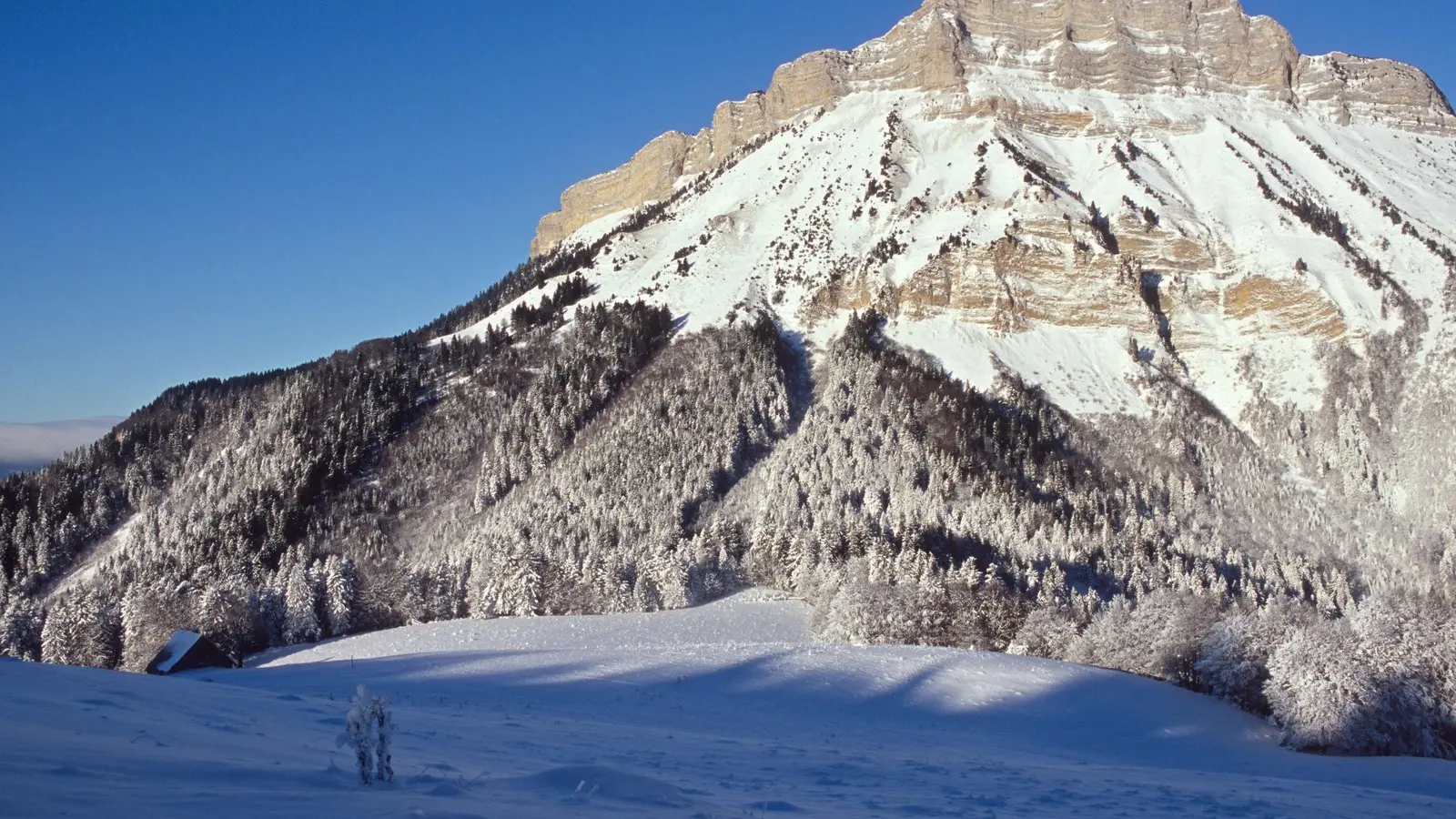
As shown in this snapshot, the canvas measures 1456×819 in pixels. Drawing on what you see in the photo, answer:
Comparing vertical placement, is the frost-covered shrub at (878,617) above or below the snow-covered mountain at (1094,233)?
below

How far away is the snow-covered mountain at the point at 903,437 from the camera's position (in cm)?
8431

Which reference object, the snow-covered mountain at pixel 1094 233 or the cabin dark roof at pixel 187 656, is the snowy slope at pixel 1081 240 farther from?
the cabin dark roof at pixel 187 656

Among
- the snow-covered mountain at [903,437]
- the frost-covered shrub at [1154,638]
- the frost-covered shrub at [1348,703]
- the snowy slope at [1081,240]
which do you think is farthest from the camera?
the snowy slope at [1081,240]

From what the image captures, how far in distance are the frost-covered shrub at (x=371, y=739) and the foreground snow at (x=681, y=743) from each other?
30 cm

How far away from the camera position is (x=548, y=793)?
514 inches

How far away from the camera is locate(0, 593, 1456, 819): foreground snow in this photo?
1155 centimetres

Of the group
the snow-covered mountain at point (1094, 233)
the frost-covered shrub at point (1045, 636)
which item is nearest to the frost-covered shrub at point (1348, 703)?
the frost-covered shrub at point (1045, 636)

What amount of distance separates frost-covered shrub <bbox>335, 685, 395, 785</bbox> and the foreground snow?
0.30 meters

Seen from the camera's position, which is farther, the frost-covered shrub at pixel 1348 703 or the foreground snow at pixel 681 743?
the frost-covered shrub at pixel 1348 703

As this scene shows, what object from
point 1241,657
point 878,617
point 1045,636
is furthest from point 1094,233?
point 1241,657

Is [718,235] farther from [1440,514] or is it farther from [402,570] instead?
[1440,514]

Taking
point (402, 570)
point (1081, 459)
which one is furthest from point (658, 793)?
point (1081, 459)

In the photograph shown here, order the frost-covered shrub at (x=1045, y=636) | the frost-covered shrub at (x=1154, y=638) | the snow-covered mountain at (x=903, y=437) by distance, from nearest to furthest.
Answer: the frost-covered shrub at (x=1154, y=638) → the frost-covered shrub at (x=1045, y=636) → the snow-covered mountain at (x=903, y=437)

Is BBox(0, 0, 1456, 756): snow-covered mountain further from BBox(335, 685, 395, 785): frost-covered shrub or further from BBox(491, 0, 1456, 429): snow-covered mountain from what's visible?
BBox(335, 685, 395, 785): frost-covered shrub
